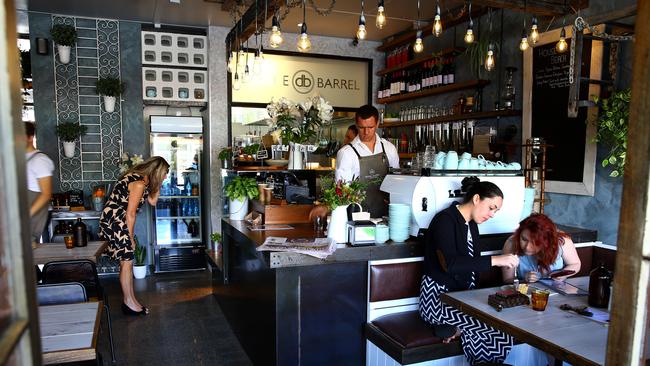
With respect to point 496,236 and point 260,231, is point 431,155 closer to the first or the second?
point 496,236

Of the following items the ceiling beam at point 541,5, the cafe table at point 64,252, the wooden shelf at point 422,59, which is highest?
the ceiling beam at point 541,5

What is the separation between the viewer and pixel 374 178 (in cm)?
420

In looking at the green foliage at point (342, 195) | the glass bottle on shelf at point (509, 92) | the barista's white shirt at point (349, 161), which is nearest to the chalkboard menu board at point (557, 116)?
the glass bottle on shelf at point (509, 92)

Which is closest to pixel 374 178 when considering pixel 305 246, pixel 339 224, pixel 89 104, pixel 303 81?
pixel 339 224

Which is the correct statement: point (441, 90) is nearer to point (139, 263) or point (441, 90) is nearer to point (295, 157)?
point (295, 157)

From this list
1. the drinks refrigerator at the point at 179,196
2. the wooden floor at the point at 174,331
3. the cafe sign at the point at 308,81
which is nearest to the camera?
the wooden floor at the point at 174,331

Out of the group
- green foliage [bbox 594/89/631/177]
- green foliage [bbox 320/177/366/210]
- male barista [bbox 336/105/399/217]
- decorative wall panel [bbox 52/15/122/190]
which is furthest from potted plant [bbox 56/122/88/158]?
green foliage [bbox 594/89/631/177]

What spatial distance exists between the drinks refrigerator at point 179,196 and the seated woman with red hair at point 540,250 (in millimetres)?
5093

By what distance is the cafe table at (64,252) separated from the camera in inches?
144

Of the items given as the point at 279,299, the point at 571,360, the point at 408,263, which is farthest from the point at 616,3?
the point at 279,299

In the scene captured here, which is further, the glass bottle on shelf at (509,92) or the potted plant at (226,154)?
the potted plant at (226,154)

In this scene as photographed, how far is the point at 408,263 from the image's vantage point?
3240 millimetres

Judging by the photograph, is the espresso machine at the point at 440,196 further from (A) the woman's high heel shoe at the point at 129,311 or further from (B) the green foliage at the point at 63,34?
(B) the green foliage at the point at 63,34

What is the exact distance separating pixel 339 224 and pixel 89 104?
4.97 m
